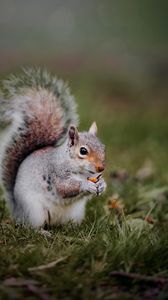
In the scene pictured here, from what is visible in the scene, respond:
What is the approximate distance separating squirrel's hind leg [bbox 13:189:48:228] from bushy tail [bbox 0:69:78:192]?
26 centimetres

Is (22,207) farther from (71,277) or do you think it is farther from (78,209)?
(71,277)

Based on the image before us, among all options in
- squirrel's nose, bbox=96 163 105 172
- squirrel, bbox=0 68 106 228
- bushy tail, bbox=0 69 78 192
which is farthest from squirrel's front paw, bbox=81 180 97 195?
bushy tail, bbox=0 69 78 192

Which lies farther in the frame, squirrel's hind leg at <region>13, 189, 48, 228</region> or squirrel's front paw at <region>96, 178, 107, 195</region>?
squirrel's hind leg at <region>13, 189, 48, 228</region>

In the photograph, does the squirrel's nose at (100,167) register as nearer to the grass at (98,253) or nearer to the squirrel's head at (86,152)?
the squirrel's head at (86,152)

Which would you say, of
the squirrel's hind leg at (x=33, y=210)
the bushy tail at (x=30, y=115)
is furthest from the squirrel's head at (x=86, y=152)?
the bushy tail at (x=30, y=115)

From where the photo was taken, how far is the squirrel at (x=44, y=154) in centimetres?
314

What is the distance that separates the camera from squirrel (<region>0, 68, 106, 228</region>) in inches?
124

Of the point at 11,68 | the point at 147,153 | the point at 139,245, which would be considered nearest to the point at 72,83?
the point at 11,68

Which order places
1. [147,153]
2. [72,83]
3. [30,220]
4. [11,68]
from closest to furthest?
1. [30,220]
2. [147,153]
3. [72,83]
4. [11,68]

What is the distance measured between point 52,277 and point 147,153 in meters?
3.20

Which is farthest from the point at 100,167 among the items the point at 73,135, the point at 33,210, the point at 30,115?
the point at 30,115

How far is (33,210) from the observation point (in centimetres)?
321

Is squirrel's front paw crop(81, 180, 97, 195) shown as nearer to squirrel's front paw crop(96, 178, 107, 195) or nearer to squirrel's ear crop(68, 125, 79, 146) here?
squirrel's front paw crop(96, 178, 107, 195)

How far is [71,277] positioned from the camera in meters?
2.39
